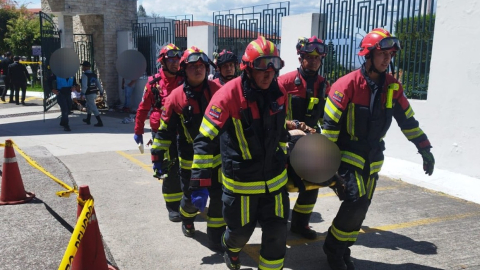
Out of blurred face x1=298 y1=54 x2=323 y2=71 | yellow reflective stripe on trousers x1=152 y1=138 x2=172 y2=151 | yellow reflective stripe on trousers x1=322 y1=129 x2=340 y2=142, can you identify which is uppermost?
blurred face x1=298 y1=54 x2=323 y2=71

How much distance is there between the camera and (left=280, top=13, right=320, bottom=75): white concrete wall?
31.1 ft

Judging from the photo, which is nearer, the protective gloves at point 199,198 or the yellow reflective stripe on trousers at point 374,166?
the protective gloves at point 199,198

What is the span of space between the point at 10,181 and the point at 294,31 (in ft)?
21.1

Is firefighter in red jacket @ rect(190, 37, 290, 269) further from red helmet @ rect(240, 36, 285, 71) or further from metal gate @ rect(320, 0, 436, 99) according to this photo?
metal gate @ rect(320, 0, 436, 99)

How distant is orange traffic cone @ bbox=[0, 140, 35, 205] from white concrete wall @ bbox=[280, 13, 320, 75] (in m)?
5.93

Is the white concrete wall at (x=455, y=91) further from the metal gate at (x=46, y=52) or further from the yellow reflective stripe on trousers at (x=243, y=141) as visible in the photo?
the metal gate at (x=46, y=52)

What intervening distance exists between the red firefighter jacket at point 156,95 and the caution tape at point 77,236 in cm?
229

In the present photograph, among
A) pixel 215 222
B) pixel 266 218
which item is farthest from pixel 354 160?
pixel 215 222

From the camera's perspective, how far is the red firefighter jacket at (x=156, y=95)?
18.3ft

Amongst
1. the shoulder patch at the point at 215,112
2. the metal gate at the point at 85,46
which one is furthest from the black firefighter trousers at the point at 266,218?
the metal gate at the point at 85,46

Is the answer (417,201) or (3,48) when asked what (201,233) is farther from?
(3,48)

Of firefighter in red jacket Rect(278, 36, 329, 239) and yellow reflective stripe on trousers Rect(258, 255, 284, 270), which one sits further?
firefighter in red jacket Rect(278, 36, 329, 239)

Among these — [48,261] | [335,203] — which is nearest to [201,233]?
[48,261]

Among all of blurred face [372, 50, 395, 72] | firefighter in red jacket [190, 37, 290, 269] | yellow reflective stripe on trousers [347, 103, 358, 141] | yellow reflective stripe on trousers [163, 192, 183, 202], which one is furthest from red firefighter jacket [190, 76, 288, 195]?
yellow reflective stripe on trousers [163, 192, 183, 202]
